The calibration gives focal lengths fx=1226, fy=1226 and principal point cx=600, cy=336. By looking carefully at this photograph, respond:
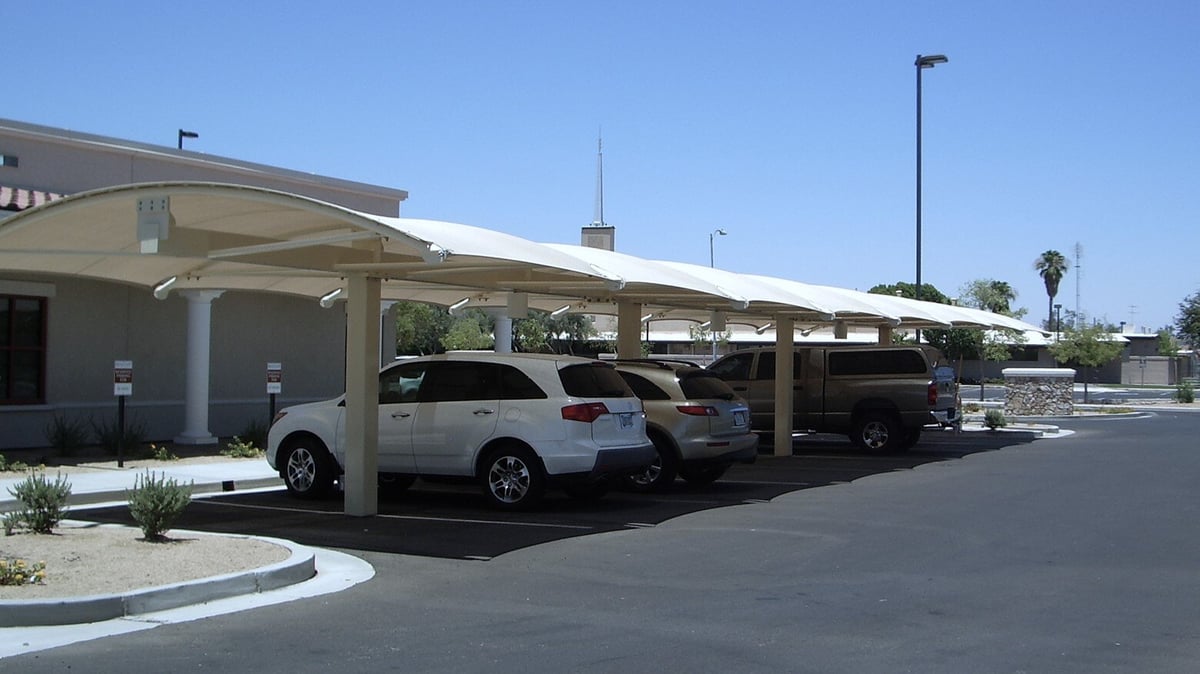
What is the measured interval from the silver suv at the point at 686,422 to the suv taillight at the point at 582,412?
91.5 inches

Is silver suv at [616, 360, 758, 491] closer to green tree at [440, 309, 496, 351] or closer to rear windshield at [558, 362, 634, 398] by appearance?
rear windshield at [558, 362, 634, 398]

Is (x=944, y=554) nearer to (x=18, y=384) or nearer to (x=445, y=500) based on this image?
(x=445, y=500)

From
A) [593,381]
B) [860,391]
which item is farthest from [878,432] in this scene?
[593,381]

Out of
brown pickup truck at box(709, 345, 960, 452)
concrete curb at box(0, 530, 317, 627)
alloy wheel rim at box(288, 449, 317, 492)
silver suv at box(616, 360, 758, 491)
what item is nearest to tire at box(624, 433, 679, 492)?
silver suv at box(616, 360, 758, 491)

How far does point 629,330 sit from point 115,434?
28.2 feet

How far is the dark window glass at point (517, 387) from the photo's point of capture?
14078 mm

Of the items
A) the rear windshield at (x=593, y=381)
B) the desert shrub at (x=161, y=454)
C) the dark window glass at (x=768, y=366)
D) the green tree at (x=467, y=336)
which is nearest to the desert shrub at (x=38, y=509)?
the rear windshield at (x=593, y=381)

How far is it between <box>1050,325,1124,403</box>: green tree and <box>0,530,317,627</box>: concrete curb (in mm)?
46328

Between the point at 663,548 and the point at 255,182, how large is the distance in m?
15.1

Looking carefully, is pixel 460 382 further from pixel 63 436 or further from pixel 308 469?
pixel 63 436

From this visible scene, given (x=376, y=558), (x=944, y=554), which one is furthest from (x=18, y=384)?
(x=944, y=554)

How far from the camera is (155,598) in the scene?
8.82 meters

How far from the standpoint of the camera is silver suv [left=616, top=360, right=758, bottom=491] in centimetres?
1628

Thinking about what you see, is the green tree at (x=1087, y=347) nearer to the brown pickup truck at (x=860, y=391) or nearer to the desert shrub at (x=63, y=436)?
the brown pickup truck at (x=860, y=391)
